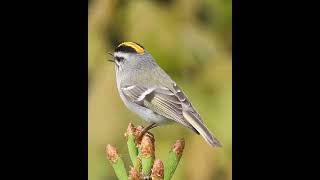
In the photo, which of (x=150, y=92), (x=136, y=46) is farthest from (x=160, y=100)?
(x=136, y=46)

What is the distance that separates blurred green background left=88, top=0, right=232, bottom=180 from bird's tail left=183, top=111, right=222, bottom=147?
24 millimetres

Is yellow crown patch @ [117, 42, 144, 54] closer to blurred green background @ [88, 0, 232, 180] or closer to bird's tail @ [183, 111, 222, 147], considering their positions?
blurred green background @ [88, 0, 232, 180]

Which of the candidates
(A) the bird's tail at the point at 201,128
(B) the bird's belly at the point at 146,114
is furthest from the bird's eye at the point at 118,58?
(A) the bird's tail at the point at 201,128

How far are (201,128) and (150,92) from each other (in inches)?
6.6

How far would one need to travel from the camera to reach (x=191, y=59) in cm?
162

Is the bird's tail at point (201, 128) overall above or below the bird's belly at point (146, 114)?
below

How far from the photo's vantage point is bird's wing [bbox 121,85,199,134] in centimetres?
159

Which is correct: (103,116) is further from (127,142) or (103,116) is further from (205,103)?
(205,103)

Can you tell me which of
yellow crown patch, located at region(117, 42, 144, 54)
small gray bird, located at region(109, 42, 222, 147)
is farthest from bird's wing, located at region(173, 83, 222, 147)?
yellow crown patch, located at region(117, 42, 144, 54)

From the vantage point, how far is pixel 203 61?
1614 mm

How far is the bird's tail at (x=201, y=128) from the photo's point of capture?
157cm

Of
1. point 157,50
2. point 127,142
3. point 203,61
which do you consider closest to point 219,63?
point 203,61

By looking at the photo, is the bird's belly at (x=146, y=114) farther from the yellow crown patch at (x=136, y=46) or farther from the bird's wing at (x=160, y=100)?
the yellow crown patch at (x=136, y=46)

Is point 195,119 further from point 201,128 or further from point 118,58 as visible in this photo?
point 118,58
